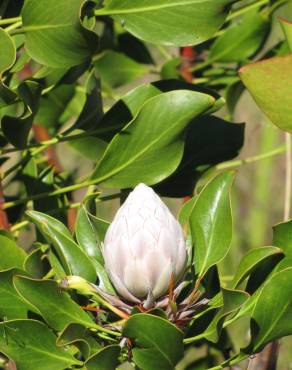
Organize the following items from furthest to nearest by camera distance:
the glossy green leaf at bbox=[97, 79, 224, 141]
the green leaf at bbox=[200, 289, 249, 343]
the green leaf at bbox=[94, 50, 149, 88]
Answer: the green leaf at bbox=[94, 50, 149, 88]
the glossy green leaf at bbox=[97, 79, 224, 141]
the green leaf at bbox=[200, 289, 249, 343]

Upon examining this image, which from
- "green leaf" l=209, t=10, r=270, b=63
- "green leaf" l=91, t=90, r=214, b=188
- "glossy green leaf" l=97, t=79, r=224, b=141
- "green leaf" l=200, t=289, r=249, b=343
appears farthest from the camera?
"green leaf" l=209, t=10, r=270, b=63

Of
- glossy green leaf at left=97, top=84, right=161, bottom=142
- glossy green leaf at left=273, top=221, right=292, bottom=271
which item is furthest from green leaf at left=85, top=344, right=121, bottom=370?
glossy green leaf at left=97, top=84, right=161, bottom=142

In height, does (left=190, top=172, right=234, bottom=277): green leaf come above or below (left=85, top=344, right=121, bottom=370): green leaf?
above

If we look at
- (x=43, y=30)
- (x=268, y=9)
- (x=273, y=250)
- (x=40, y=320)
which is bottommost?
(x=40, y=320)

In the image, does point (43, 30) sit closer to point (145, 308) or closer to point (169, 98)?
point (169, 98)

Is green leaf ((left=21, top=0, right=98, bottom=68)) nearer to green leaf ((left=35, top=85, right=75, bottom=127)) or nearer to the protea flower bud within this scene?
the protea flower bud

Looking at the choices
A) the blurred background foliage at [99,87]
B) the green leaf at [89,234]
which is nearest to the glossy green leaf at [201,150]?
the blurred background foliage at [99,87]

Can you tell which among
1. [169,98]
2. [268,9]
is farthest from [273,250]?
[268,9]
